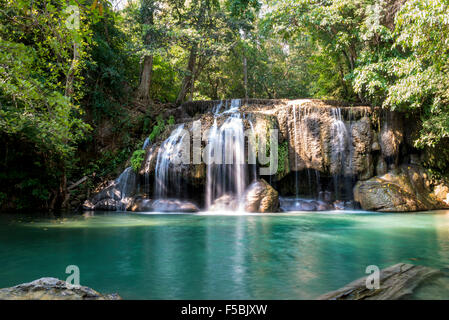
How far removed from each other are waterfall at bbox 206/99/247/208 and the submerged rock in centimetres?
59

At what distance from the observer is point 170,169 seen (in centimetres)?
1112

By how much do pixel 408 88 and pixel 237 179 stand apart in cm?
655

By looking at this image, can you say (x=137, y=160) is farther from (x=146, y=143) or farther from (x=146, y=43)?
(x=146, y=43)

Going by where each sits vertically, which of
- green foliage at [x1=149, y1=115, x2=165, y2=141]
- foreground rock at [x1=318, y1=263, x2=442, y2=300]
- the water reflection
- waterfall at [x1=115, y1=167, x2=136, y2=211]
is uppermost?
green foliage at [x1=149, y1=115, x2=165, y2=141]

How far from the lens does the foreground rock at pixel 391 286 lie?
8.19 ft

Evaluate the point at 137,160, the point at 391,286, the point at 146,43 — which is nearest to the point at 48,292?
the point at 391,286

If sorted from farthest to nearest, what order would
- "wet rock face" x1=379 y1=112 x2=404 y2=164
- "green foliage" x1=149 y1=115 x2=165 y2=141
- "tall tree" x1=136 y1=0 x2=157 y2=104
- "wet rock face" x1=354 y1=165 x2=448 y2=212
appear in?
"tall tree" x1=136 y1=0 x2=157 y2=104, "green foliage" x1=149 y1=115 x2=165 y2=141, "wet rock face" x1=379 y1=112 x2=404 y2=164, "wet rock face" x1=354 y1=165 x2=448 y2=212

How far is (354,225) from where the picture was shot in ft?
24.4

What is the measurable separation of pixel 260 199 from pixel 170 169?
11.8 ft

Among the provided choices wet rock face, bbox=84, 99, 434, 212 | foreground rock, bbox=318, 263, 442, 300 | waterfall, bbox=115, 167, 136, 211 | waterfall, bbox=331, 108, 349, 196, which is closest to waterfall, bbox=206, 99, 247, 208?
wet rock face, bbox=84, 99, 434, 212

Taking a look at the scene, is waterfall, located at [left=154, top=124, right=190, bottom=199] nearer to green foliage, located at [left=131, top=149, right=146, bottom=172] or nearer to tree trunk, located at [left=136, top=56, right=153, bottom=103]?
green foliage, located at [left=131, top=149, right=146, bottom=172]

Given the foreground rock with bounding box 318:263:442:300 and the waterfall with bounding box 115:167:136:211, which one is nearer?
the foreground rock with bounding box 318:263:442:300

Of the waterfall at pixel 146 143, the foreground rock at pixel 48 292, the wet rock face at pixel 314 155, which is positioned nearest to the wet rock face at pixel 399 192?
the wet rock face at pixel 314 155

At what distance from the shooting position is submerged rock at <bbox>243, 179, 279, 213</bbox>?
10.3m
